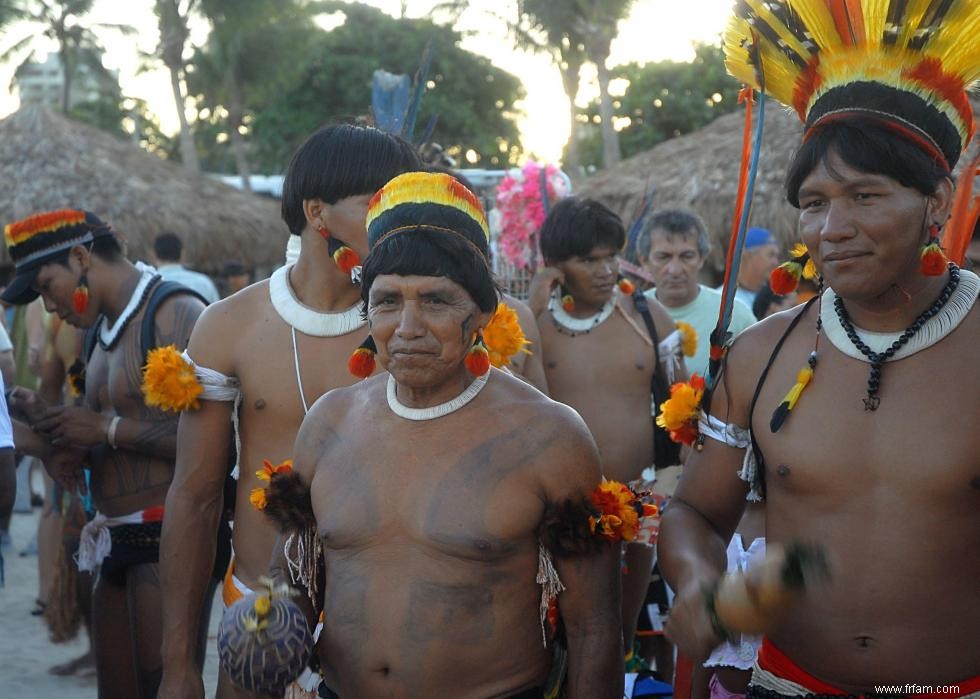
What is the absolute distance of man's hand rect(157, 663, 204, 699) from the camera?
3551mm

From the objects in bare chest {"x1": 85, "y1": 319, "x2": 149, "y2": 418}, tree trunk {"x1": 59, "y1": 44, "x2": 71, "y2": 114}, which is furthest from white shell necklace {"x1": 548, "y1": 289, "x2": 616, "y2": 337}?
tree trunk {"x1": 59, "y1": 44, "x2": 71, "y2": 114}

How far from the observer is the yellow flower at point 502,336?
322 cm

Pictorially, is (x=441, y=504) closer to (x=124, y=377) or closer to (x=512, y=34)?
(x=124, y=377)

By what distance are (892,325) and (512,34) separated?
28.5 metres

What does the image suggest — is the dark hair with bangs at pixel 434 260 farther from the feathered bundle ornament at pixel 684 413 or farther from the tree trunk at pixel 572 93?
the tree trunk at pixel 572 93

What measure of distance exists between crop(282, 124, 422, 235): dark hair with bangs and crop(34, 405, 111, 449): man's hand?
1.57m

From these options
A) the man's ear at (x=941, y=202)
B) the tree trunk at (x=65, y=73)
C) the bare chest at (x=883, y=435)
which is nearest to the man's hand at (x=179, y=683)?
the bare chest at (x=883, y=435)

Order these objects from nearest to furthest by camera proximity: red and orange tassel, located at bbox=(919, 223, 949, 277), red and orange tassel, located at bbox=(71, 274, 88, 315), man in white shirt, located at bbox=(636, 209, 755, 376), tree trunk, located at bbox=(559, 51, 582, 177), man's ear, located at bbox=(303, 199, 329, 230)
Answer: red and orange tassel, located at bbox=(919, 223, 949, 277) < man's ear, located at bbox=(303, 199, 329, 230) < red and orange tassel, located at bbox=(71, 274, 88, 315) < man in white shirt, located at bbox=(636, 209, 755, 376) < tree trunk, located at bbox=(559, 51, 582, 177)

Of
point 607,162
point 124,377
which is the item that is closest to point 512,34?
point 607,162

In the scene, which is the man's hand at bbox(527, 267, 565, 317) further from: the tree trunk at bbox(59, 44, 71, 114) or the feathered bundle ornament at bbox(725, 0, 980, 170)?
the tree trunk at bbox(59, 44, 71, 114)

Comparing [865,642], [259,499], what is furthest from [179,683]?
[865,642]

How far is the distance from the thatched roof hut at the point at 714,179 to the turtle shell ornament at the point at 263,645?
1256cm

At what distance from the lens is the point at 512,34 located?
30109 millimetres

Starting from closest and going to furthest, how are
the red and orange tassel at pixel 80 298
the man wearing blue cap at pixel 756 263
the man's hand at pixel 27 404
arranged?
the man's hand at pixel 27 404 < the red and orange tassel at pixel 80 298 < the man wearing blue cap at pixel 756 263
